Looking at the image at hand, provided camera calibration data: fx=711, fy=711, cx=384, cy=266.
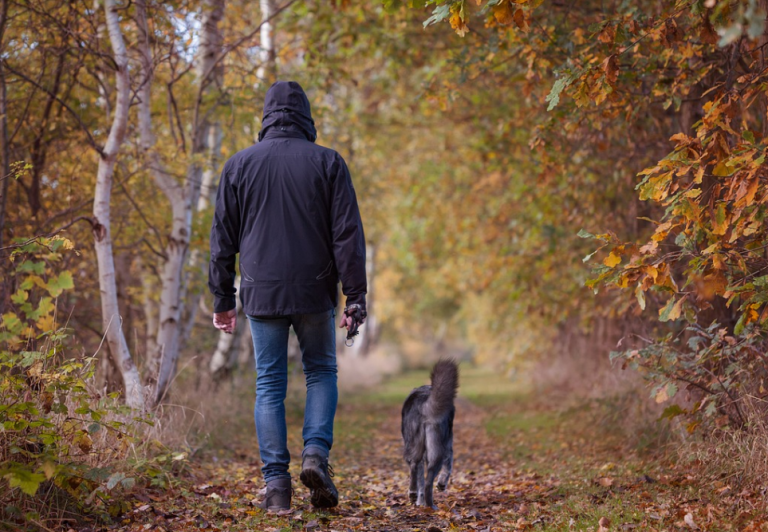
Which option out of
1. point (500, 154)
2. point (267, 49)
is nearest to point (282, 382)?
point (267, 49)

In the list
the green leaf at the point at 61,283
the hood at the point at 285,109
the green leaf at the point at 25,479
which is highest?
the hood at the point at 285,109

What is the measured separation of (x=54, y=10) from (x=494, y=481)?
5.85 metres

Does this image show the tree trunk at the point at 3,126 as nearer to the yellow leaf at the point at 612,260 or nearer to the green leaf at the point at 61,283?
the green leaf at the point at 61,283

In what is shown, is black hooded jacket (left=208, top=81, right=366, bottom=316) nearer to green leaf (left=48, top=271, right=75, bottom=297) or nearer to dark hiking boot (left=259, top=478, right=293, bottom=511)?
dark hiking boot (left=259, top=478, right=293, bottom=511)

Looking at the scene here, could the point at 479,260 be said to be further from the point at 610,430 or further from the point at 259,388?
the point at 259,388

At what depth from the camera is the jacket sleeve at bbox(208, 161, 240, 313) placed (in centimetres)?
445

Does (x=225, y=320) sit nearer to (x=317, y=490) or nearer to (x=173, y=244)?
(x=317, y=490)

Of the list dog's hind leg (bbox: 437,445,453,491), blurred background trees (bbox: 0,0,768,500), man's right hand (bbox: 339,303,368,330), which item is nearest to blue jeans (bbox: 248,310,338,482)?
man's right hand (bbox: 339,303,368,330)

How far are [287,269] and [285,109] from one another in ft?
3.56

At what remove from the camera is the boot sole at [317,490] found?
414 cm

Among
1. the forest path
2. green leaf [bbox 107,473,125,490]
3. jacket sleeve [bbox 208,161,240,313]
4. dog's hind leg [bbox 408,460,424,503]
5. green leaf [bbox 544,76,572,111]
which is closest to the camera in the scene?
green leaf [bbox 107,473,125,490]

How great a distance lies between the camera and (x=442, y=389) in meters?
4.64

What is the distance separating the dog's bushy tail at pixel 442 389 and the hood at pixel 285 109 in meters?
1.80

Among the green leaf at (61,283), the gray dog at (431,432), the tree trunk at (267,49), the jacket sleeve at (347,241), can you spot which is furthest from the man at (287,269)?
the tree trunk at (267,49)
